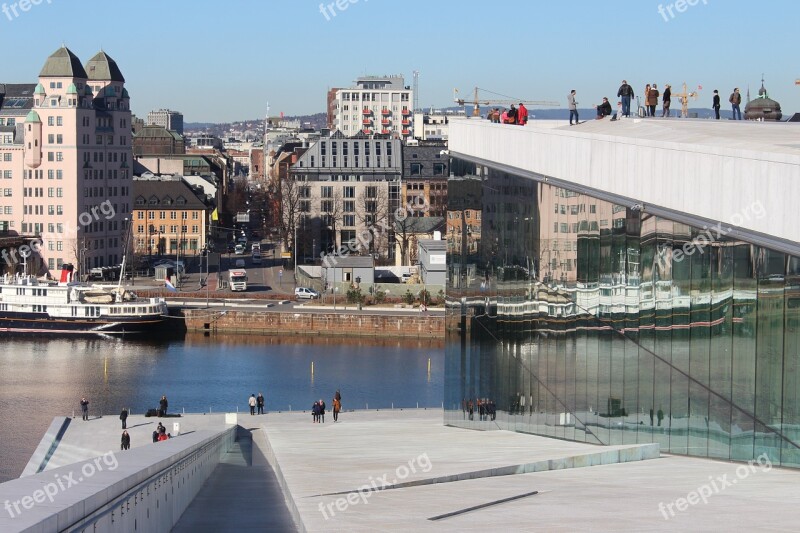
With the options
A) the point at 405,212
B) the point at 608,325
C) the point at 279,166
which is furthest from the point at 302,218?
the point at 608,325

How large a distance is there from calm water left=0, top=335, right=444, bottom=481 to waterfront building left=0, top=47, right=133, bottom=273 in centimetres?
1006

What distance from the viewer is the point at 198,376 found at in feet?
98.0

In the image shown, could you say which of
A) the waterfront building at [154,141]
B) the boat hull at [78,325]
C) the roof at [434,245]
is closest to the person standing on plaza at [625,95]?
the boat hull at [78,325]

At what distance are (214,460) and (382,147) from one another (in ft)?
144

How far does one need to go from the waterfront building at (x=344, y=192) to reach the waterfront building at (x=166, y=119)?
303 ft

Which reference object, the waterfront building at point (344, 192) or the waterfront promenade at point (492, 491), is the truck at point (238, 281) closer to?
the waterfront building at point (344, 192)

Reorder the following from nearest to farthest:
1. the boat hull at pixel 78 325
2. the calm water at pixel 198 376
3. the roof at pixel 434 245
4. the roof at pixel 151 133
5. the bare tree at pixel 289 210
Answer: the calm water at pixel 198 376, the boat hull at pixel 78 325, the roof at pixel 434 245, the bare tree at pixel 289 210, the roof at pixel 151 133

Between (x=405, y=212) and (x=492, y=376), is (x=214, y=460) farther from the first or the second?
(x=405, y=212)

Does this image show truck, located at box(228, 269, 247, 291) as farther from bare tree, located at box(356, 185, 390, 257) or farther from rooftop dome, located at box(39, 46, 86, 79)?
rooftop dome, located at box(39, 46, 86, 79)

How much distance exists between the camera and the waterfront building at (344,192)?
53.1m

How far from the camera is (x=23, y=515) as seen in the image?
15.5 ft

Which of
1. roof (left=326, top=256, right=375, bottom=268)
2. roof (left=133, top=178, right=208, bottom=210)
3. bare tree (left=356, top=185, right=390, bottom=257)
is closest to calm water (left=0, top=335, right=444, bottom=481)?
roof (left=326, top=256, right=375, bottom=268)

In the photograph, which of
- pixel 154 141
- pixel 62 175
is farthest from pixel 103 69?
pixel 154 141

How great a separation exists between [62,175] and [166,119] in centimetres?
10303
